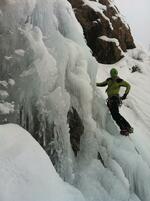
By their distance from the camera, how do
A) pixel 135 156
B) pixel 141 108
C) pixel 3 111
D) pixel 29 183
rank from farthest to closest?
pixel 141 108
pixel 135 156
pixel 3 111
pixel 29 183

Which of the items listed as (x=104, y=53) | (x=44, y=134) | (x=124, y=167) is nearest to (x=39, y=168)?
(x=44, y=134)

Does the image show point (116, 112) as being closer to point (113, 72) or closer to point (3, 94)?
point (113, 72)

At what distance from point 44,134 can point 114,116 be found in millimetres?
1526

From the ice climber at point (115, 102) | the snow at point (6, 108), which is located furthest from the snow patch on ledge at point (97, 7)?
the snow at point (6, 108)

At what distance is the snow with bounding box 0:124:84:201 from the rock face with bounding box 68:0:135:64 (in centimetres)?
537

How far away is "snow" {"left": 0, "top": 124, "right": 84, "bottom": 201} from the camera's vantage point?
241 inches

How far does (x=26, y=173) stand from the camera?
6336 mm

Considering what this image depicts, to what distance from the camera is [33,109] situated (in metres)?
7.62

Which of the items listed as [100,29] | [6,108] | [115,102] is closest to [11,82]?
[6,108]

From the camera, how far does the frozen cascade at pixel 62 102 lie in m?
7.55

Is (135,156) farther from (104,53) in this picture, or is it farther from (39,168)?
(104,53)

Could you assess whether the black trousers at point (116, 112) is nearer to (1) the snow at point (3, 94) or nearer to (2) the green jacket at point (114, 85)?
(2) the green jacket at point (114, 85)

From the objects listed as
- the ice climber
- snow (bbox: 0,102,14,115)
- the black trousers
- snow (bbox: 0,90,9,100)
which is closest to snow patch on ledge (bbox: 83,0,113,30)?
the ice climber

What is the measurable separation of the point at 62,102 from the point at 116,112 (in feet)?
4.00
